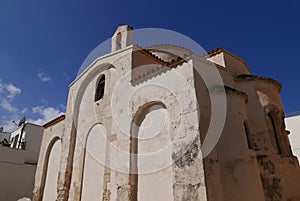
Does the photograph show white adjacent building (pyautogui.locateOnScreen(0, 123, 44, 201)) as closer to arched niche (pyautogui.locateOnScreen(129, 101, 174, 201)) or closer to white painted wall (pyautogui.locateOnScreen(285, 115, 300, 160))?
arched niche (pyautogui.locateOnScreen(129, 101, 174, 201))

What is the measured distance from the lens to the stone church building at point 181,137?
520 centimetres

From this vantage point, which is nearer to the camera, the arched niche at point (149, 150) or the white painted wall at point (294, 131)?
the arched niche at point (149, 150)

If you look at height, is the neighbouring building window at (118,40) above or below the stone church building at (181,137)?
above

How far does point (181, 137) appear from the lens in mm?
5371

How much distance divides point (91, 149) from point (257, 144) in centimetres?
591

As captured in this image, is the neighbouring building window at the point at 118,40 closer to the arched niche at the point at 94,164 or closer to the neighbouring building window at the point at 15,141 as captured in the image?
the arched niche at the point at 94,164

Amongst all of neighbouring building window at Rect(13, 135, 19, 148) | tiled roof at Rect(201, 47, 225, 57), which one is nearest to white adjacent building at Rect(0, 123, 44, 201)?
neighbouring building window at Rect(13, 135, 19, 148)

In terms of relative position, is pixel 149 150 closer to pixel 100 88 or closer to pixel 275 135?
pixel 275 135

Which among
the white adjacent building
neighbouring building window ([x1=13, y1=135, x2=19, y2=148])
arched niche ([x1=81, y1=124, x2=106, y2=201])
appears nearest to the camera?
arched niche ([x1=81, y1=124, x2=106, y2=201])

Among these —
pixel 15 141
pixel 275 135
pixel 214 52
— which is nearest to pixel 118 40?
pixel 214 52

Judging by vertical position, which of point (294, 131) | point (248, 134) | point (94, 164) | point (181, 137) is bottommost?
point (94, 164)

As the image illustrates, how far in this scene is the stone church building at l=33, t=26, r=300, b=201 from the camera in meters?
5.20

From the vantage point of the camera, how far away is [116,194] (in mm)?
6598

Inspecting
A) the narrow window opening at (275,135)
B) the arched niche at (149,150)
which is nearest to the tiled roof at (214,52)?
the narrow window opening at (275,135)
